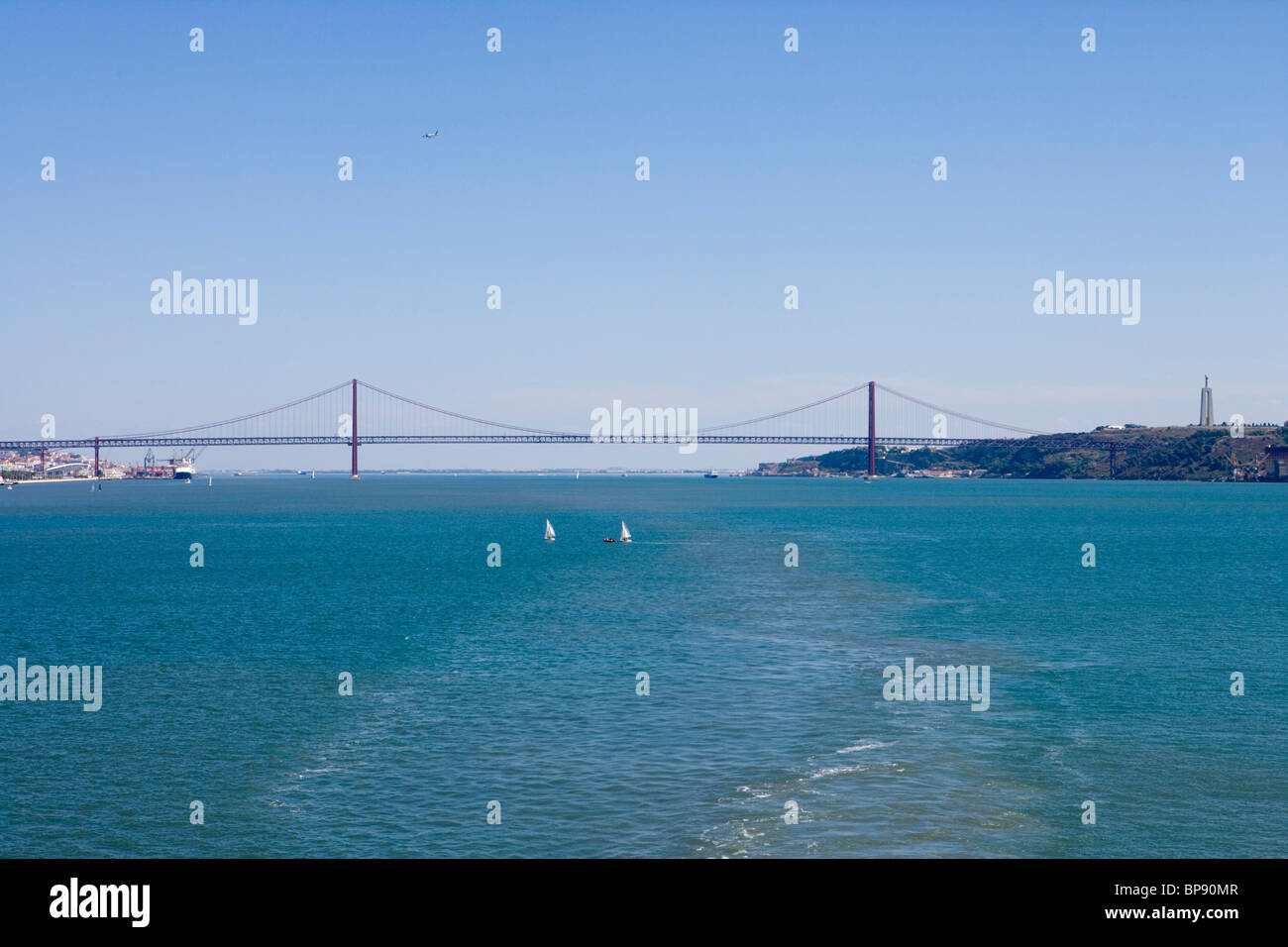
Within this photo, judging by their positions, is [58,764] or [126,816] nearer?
[126,816]

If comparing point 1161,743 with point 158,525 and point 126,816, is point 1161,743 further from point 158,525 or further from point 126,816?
point 158,525

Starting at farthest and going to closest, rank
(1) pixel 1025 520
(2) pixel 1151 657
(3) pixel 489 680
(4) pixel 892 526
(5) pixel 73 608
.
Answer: (1) pixel 1025 520
(4) pixel 892 526
(5) pixel 73 608
(2) pixel 1151 657
(3) pixel 489 680

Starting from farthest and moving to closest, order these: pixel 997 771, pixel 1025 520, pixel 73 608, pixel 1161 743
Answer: pixel 1025 520, pixel 73 608, pixel 1161 743, pixel 997 771

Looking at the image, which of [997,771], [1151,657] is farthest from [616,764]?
[1151,657]
